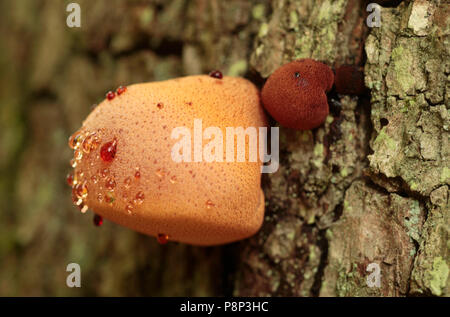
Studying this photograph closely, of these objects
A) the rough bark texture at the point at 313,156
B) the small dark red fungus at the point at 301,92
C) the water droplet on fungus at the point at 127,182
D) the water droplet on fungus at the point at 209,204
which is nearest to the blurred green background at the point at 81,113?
the rough bark texture at the point at 313,156

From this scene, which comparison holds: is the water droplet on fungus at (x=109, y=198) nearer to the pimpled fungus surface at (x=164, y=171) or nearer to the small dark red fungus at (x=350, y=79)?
the pimpled fungus surface at (x=164, y=171)

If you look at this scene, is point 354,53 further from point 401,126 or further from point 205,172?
point 205,172

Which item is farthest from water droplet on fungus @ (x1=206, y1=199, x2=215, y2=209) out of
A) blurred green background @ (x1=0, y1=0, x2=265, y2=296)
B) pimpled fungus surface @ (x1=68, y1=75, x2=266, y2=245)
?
blurred green background @ (x1=0, y1=0, x2=265, y2=296)

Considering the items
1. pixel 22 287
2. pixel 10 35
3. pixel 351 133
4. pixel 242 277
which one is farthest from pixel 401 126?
pixel 10 35

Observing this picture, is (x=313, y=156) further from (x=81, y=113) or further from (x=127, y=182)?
(x=81, y=113)

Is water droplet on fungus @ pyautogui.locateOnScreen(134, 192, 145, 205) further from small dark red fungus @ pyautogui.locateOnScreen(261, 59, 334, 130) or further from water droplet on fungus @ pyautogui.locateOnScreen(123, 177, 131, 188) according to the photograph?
small dark red fungus @ pyautogui.locateOnScreen(261, 59, 334, 130)

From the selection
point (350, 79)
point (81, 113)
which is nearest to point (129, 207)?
point (350, 79)
